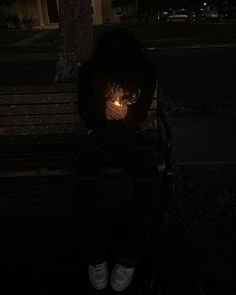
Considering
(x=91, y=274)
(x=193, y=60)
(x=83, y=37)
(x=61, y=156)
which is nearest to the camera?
(x=91, y=274)

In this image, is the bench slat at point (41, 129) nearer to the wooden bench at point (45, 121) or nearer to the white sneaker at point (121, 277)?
the wooden bench at point (45, 121)

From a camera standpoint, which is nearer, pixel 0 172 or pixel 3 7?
pixel 0 172

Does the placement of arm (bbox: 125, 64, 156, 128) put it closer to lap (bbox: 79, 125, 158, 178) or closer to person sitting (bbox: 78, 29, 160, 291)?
person sitting (bbox: 78, 29, 160, 291)

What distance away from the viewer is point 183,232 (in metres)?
3.36

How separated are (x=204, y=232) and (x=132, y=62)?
1.45 metres

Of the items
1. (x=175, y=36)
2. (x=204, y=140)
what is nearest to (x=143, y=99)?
(x=204, y=140)

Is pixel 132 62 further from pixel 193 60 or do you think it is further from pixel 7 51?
pixel 7 51

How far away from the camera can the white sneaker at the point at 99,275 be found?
269 centimetres

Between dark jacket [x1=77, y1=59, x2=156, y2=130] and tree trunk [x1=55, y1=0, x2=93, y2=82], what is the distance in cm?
246

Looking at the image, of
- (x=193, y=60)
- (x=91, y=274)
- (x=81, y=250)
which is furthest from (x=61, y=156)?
(x=193, y=60)

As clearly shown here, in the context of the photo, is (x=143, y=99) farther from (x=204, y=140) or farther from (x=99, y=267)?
(x=204, y=140)

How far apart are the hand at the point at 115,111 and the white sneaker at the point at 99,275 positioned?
1.02 metres

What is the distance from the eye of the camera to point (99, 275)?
8.82 ft

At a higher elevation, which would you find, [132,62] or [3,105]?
[132,62]
